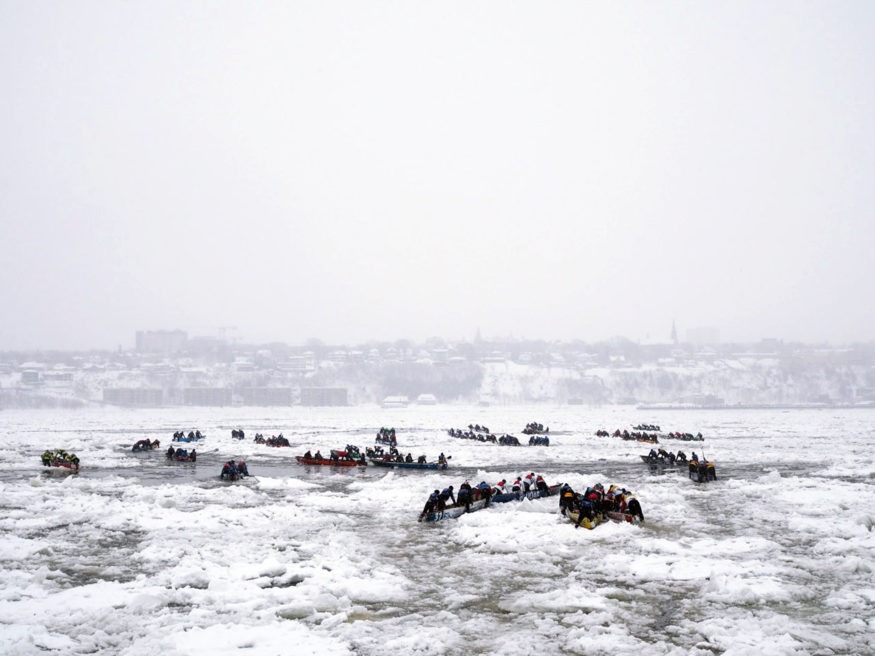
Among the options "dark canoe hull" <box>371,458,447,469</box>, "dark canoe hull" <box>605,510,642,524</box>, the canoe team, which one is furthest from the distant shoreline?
"dark canoe hull" <box>605,510,642,524</box>

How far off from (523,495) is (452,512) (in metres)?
3.90

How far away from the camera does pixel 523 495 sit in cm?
2525

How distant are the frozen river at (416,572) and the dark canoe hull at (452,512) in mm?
358

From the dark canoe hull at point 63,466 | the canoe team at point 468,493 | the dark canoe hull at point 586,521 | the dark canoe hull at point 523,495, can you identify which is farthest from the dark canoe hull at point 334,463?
the dark canoe hull at point 586,521

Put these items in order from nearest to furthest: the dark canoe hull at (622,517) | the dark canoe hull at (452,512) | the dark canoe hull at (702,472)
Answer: the dark canoe hull at (622,517) < the dark canoe hull at (452,512) < the dark canoe hull at (702,472)

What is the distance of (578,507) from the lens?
2119 cm

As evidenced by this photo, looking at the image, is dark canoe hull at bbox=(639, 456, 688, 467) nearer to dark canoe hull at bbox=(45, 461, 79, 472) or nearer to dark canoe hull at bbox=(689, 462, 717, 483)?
dark canoe hull at bbox=(689, 462, 717, 483)

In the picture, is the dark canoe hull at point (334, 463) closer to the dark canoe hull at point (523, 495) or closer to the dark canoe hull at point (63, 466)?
the dark canoe hull at point (63, 466)

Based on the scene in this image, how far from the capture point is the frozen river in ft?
38.1

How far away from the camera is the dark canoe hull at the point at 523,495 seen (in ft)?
80.5

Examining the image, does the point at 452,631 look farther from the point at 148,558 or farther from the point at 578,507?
the point at 578,507

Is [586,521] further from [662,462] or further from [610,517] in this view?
[662,462]

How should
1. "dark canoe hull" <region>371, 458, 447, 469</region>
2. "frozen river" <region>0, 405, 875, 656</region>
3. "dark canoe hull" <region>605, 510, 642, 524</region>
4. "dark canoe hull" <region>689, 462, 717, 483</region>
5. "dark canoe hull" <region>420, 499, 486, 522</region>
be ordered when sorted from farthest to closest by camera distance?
"dark canoe hull" <region>371, 458, 447, 469</region>, "dark canoe hull" <region>689, 462, 717, 483</region>, "dark canoe hull" <region>420, 499, 486, 522</region>, "dark canoe hull" <region>605, 510, 642, 524</region>, "frozen river" <region>0, 405, 875, 656</region>

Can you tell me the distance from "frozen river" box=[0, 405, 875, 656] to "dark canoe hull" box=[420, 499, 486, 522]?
0.36 m
